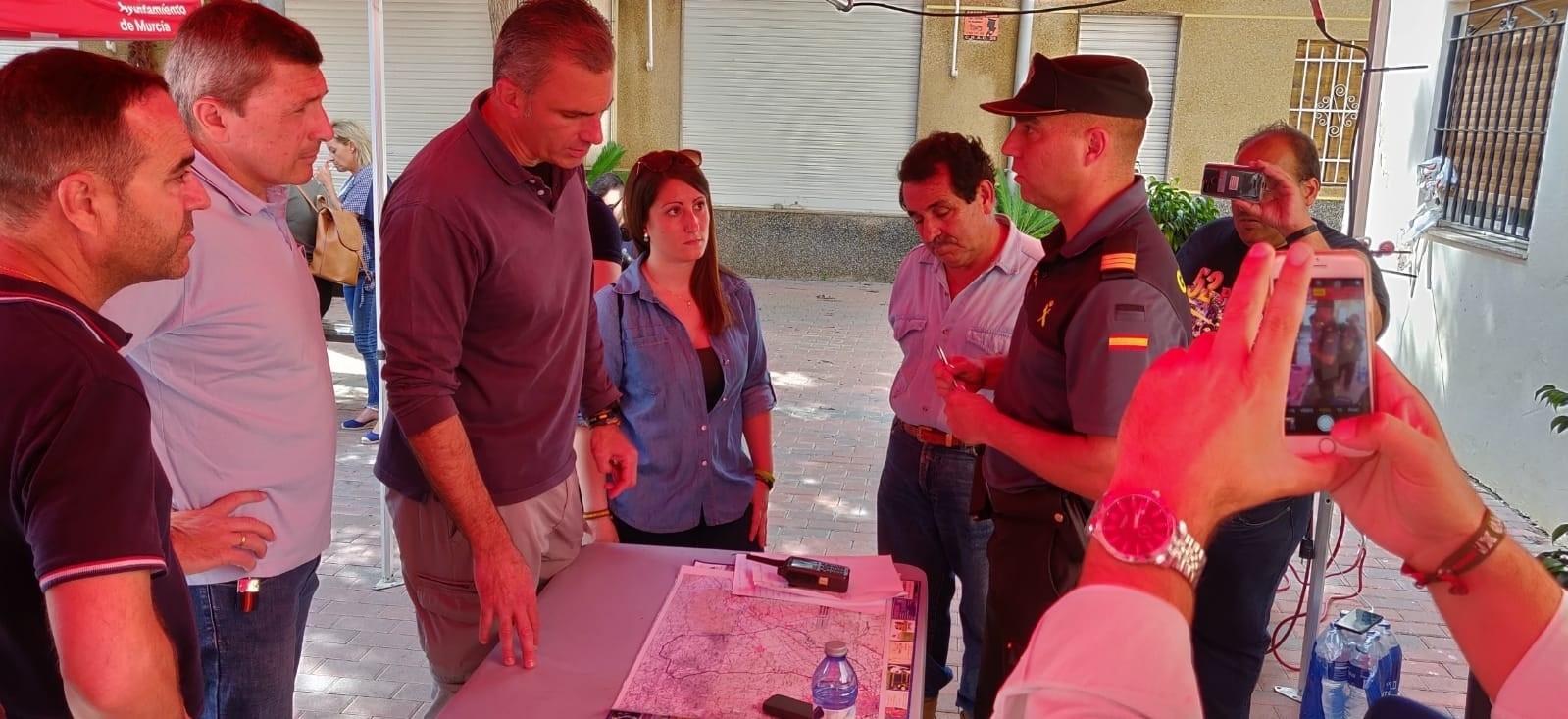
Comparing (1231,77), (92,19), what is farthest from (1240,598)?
(1231,77)

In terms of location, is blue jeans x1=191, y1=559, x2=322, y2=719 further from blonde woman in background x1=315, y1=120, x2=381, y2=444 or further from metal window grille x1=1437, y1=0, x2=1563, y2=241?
metal window grille x1=1437, y1=0, x2=1563, y2=241

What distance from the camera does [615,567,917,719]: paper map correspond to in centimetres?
171

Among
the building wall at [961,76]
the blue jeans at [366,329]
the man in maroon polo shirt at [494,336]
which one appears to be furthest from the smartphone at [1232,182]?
the building wall at [961,76]

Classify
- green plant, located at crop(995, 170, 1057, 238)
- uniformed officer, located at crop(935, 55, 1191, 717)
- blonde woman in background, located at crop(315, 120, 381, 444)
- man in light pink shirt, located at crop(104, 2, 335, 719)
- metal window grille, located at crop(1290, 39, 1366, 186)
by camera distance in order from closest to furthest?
man in light pink shirt, located at crop(104, 2, 335, 719)
uniformed officer, located at crop(935, 55, 1191, 717)
blonde woman in background, located at crop(315, 120, 381, 444)
green plant, located at crop(995, 170, 1057, 238)
metal window grille, located at crop(1290, 39, 1366, 186)

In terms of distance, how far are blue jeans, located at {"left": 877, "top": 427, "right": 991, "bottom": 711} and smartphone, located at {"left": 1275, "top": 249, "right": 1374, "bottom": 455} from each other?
211 cm

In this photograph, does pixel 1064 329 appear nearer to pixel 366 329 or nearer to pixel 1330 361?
pixel 1330 361

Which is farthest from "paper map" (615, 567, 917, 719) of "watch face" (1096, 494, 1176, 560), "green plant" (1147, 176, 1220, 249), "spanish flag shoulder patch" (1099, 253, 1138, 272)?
"green plant" (1147, 176, 1220, 249)

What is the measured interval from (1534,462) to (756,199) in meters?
9.38

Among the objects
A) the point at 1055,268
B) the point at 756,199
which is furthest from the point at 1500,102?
the point at 756,199

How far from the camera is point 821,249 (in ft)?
43.6

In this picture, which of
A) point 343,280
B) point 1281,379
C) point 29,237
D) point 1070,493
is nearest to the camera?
point 1281,379

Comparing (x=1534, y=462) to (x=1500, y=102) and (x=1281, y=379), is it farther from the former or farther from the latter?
(x=1281, y=379)

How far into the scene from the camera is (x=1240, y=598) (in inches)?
115

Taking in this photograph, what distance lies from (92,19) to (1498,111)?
709 cm
